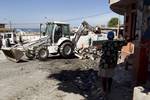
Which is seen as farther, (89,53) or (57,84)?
(89,53)

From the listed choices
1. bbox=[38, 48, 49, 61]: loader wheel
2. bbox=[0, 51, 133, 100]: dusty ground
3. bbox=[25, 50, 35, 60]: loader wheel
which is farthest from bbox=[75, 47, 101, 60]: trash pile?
bbox=[0, 51, 133, 100]: dusty ground

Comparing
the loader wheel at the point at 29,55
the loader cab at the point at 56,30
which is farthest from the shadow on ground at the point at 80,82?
the loader cab at the point at 56,30

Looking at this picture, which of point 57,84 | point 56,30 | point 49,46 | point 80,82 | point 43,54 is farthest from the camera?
point 56,30

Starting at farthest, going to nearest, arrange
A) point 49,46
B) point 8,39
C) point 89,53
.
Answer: point 8,39 → point 89,53 → point 49,46

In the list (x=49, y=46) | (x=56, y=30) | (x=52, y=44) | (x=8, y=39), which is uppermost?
(x=56, y=30)

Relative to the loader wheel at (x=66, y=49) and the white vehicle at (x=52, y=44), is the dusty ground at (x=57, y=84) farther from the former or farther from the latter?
the loader wheel at (x=66, y=49)

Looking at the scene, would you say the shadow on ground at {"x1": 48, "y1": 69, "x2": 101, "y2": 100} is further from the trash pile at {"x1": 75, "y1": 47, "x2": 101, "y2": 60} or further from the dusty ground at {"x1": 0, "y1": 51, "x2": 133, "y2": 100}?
the trash pile at {"x1": 75, "y1": 47, "x2": 101, "y2": 60}

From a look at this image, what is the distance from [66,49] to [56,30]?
1.50 m

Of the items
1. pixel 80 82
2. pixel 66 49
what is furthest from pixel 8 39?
pixel 80 82

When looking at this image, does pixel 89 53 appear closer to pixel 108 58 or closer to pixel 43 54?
pixel 43 54

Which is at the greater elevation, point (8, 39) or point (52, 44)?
point (8, 39)

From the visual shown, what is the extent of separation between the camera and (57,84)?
11.5 m

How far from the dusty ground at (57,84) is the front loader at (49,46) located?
409cm

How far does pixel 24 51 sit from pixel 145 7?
404 inches
